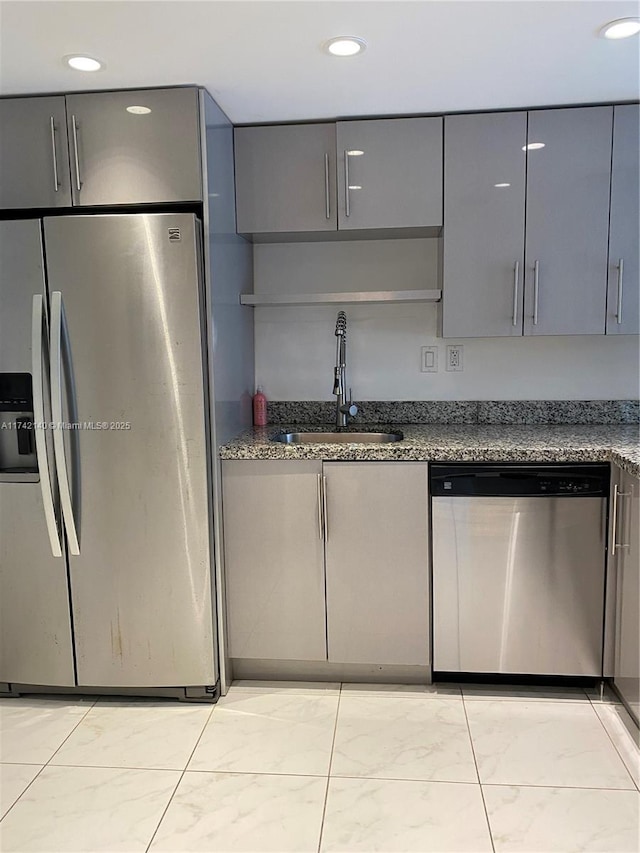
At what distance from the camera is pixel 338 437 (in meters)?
2.74

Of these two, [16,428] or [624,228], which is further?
[624,228]

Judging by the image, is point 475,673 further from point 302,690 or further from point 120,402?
point 120,402

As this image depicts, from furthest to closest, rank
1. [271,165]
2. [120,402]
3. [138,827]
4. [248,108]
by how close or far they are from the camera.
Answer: [271,165] < [248,108] < [120,402] < [138,827]

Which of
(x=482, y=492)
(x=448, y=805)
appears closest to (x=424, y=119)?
(x=482, y=492)

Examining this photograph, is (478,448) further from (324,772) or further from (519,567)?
(324,772)

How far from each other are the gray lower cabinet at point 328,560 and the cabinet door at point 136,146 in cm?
100

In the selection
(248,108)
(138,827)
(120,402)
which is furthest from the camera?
(248,108)

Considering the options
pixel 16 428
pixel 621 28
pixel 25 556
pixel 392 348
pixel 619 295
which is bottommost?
pixel 25 556

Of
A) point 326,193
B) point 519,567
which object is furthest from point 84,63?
point 519,567

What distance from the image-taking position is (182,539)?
7.29 ft

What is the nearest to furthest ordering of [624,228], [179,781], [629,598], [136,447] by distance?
1. [179,781]
2. [629,598]
3. [136,447]
4. [624,228]

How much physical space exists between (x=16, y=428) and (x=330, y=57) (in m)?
1.59

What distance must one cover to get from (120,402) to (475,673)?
1605 millimetres

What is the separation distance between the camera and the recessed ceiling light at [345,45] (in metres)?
1.79
